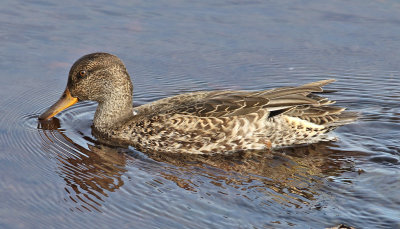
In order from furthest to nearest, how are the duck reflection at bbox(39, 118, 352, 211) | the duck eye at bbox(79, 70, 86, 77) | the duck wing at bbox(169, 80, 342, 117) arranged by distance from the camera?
the duck eye at bbox(79, 70, 86, 77) → the duck wing at bbox(169, 80, 342, 117) → the duck reflection at bbox(39, 118, 352, 211)

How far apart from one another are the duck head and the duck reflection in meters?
0.60

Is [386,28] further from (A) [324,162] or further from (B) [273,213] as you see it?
(B) [273,213]

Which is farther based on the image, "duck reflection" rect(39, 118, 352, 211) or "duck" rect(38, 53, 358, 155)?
"duck" rect(38, 53, 358, 155)

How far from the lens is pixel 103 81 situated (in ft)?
29.2

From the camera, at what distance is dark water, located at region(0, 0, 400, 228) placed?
6629 mm

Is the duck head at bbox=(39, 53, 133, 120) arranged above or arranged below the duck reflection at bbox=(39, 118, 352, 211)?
above

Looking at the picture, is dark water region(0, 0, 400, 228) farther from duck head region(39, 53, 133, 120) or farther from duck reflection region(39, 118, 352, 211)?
duck head region(39, 53, 133, 120)

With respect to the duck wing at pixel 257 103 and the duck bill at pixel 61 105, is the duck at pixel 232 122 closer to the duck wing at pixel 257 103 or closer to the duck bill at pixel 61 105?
the duck wing at pixel 257 103

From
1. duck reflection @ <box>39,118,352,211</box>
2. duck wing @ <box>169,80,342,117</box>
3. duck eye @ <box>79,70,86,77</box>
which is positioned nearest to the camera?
duck reflection @ <box>39,118,352,211</box>

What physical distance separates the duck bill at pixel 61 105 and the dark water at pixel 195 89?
18cm

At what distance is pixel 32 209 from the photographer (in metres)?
6.74

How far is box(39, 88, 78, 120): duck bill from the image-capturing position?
9008 millimetres

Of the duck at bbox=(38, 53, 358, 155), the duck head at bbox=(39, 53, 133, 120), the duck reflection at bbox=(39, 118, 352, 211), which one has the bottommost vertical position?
the duck reflection at bbox=(39, 118, 352, 211)

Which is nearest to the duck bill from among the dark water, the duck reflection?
the dark water
